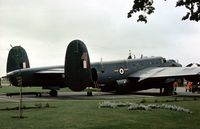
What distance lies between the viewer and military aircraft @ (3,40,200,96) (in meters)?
40.9

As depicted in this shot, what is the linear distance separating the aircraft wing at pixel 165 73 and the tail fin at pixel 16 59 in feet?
46.4

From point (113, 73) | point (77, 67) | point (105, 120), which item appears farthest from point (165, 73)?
point (105, 120)

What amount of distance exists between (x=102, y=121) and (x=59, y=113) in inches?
156

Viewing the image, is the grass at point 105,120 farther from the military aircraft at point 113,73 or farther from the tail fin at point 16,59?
the tail fin at point 16,59

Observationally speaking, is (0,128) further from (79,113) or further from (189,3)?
(189,3)

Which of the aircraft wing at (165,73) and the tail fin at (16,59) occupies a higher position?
the tail fin at (16,59)

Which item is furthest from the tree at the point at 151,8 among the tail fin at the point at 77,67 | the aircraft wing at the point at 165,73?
the aircraft wing at the point at 165,73

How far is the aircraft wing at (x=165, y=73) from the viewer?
4314 centimetres

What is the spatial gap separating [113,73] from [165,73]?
244 inches

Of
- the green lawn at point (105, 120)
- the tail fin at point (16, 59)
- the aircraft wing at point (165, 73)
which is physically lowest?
the green lawn at point (105, 120)

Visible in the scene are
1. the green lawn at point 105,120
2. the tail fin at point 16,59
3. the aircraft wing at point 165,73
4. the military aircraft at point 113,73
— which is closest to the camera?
the green lawn at point 105,120

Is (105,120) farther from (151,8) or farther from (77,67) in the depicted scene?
(77,67)

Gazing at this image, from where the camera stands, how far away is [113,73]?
45625 millimetres

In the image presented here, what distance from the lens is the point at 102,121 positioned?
1744 cm
